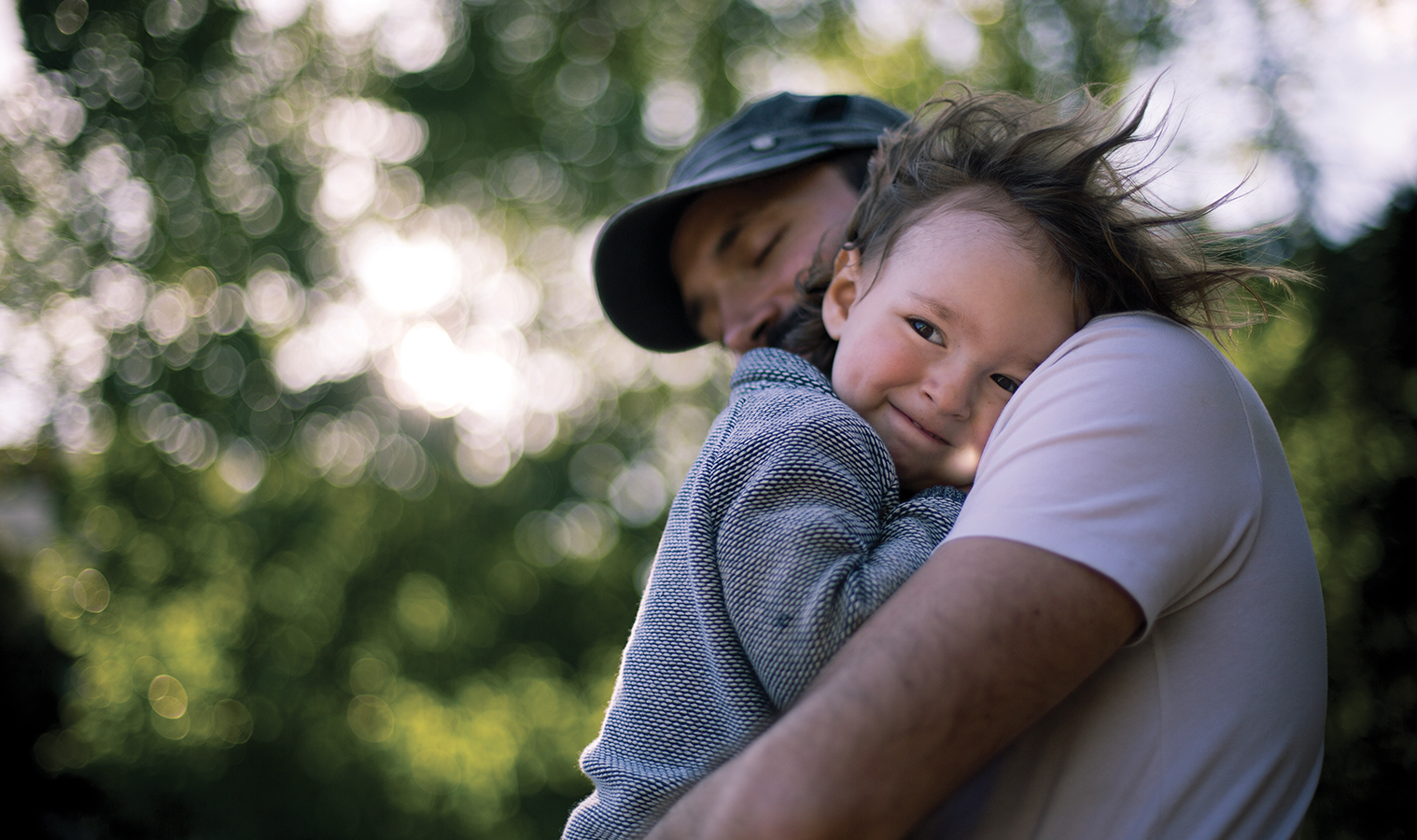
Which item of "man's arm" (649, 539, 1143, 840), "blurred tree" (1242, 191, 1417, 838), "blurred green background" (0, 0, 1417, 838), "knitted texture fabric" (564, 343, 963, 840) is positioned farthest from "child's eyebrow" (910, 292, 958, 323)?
"blurred green background" (0, 0, 1417, 838)

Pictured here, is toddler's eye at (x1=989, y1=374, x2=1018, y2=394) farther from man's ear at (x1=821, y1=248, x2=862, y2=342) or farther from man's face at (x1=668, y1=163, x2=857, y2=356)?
man's face at (x1=668, y1=163, x2=857, y2=356)

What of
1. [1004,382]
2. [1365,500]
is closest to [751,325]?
[1004,382]

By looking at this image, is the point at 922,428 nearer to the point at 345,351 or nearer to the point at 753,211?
the point at 753,211

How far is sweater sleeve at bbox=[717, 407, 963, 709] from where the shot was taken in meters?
0.93

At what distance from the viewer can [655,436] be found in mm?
6504

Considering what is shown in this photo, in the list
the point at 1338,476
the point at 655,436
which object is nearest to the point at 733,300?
the point at 1338,476

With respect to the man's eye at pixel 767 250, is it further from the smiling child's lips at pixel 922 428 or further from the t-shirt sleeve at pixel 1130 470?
the t-shirt sleeve at pixel 1130 470

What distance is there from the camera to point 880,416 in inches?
53.1

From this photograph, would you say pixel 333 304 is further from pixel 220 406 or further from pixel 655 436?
pixel 655 436

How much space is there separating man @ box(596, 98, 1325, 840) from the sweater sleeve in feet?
0.39

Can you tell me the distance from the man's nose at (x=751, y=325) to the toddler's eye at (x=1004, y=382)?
927 mm

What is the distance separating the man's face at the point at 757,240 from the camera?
211cm

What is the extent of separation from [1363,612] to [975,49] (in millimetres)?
4550

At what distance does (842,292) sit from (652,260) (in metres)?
0.97
